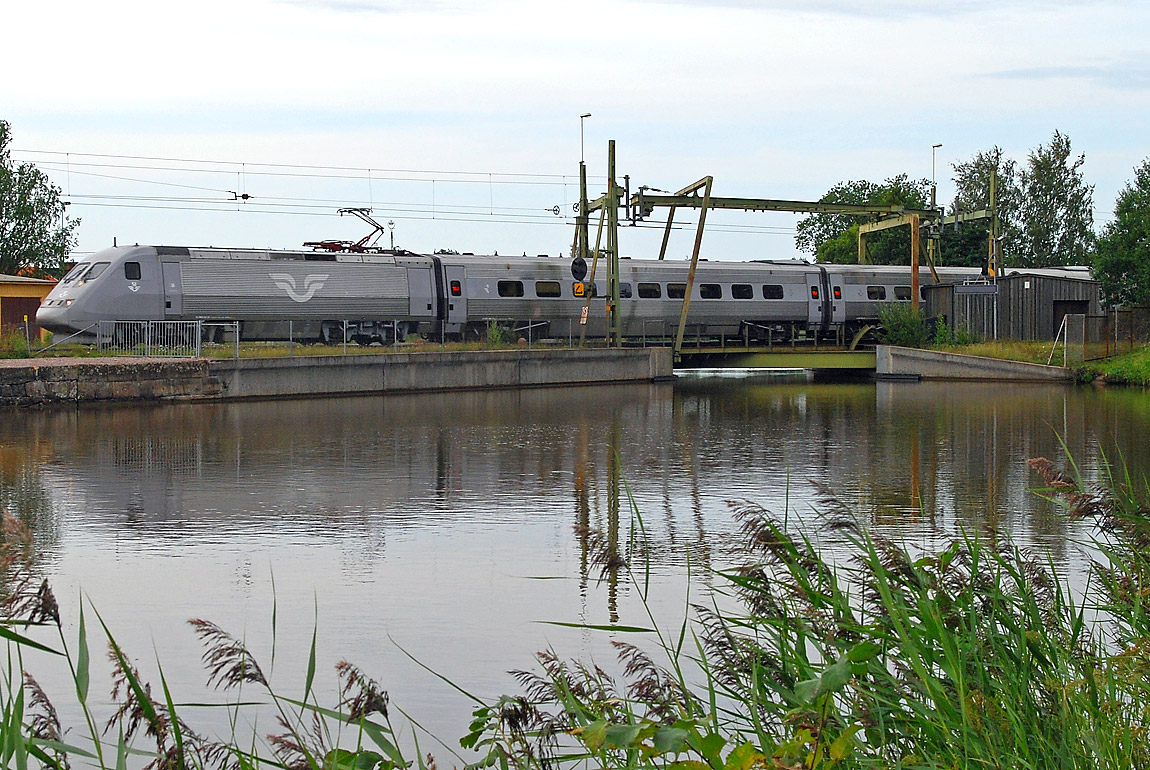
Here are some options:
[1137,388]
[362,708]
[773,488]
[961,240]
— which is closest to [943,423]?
[773,488]

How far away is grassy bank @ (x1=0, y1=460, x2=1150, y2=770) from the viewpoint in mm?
3664

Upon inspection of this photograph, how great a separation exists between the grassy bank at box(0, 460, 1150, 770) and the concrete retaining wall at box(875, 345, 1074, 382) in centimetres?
3101

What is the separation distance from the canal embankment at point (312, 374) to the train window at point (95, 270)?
4396 millimetres

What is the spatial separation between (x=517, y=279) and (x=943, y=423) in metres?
19.0

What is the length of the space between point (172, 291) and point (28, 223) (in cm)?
3284

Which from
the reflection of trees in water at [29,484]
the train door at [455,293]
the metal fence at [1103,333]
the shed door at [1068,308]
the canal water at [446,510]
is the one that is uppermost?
the train door at [455,293]

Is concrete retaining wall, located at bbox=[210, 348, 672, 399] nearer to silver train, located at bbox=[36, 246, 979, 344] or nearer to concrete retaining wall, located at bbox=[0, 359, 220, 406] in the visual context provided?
concrete retaining wall, located at bbox=[0, 359, 220, 406]

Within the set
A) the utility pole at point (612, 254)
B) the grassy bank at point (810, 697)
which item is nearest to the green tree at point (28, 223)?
the utility pole at point (612, 254)

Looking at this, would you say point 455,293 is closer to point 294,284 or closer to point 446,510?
point 294,284

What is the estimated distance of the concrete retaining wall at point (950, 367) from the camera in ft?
115

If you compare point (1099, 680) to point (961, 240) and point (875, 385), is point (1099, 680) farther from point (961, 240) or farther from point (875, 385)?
point (961, 240)

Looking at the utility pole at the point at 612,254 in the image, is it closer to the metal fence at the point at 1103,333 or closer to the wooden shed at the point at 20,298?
the metal fence at the point at 1103,333

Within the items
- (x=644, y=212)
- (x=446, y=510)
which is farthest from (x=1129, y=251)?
(x=446, y=510)

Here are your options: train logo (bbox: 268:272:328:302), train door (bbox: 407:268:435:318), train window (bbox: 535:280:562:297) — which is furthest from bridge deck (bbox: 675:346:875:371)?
train logo (bbox: 268:272:328:302)
